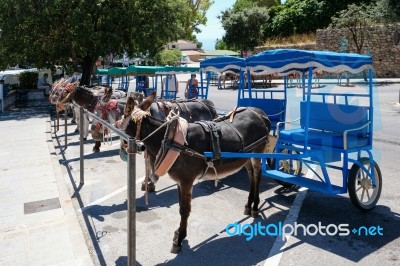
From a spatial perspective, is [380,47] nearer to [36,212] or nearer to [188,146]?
[188,146]

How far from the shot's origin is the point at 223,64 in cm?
939

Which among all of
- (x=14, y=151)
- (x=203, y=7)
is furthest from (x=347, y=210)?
(x=203, y=7)

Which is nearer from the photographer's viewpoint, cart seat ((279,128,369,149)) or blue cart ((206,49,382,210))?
blue cart ((206,49,382,210))

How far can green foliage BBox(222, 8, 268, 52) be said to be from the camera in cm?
3991

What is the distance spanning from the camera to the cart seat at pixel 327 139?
6012mm

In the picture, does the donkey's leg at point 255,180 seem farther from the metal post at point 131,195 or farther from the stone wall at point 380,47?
the stone wall at point 380,47

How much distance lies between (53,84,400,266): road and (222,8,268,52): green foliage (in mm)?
33032

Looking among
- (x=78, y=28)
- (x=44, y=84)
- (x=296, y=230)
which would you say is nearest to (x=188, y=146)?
(x=296, y=230)

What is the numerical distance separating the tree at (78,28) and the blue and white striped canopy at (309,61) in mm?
15501

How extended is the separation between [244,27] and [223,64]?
3246 centimetres

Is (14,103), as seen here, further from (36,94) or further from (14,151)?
(14,151)

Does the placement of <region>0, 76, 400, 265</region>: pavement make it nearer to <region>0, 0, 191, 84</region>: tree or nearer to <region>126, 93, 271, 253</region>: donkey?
<region>126, 93, 271, 253</region>: donkey

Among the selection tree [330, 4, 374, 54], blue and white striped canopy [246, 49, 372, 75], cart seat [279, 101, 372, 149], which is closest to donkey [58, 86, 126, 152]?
blue and white striped canopy [246, 49, 372, 75]

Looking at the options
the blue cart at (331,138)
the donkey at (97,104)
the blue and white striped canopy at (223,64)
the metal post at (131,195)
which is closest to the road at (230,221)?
the blue cart at (331,138)
